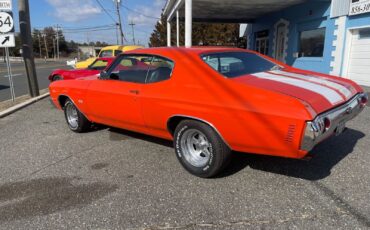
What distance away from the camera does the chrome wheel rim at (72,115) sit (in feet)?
18.1

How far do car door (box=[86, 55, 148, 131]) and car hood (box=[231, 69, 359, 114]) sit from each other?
1.46m

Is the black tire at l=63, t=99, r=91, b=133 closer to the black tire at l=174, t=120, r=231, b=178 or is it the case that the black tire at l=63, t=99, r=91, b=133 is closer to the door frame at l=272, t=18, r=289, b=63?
the black tire at l=174, t=120, r=231, b=178

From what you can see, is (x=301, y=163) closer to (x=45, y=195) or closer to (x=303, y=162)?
(x=303, y=162)

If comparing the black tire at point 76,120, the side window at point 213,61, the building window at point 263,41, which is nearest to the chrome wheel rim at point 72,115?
the black tire at point 76,120

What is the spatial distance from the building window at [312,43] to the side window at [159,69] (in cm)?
1014

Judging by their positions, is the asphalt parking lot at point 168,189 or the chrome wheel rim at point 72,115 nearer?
the asphalt parking lot at point 168,189

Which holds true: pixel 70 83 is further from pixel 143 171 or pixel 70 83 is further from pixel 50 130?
pixel 143 171

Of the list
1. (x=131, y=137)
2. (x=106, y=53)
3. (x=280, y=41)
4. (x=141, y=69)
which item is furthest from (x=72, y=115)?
(x=280, y=41)

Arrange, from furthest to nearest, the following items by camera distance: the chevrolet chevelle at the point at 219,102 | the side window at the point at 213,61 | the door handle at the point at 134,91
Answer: the door handle at the point at 134,91 < the side window at the point at 213,61 < the chevrolet chevelle at the point at 219,102

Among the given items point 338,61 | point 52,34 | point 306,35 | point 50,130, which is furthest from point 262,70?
point 52,34

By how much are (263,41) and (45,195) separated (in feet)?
54.9

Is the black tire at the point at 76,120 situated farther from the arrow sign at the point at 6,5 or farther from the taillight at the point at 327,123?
the arrow sign at the point at 6,5

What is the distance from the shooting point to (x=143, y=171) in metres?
3.78

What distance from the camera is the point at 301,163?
386 cm
